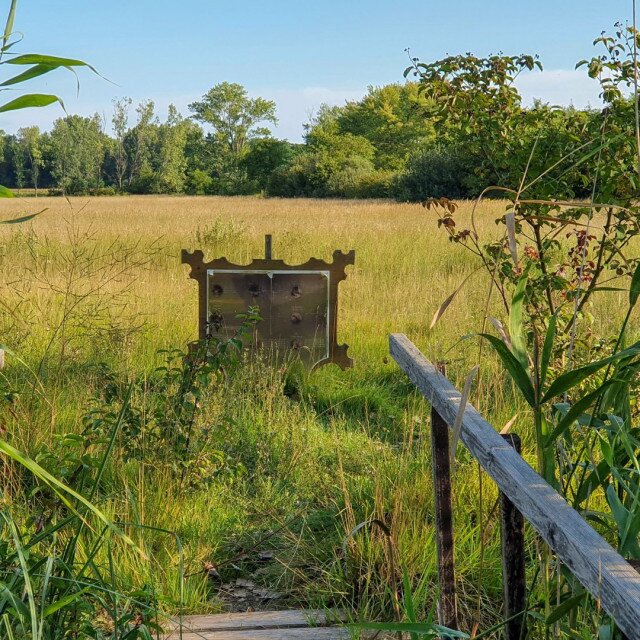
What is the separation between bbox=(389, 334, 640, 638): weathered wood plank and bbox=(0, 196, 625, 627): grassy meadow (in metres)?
0.23

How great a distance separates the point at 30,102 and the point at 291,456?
3.30m

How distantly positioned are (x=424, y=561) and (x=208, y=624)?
0.84 m

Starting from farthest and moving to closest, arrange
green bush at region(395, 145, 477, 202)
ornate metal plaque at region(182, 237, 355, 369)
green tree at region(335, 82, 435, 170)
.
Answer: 1. green tree at region(335, 82, 435, 170)
2. green bush at region(395, 145, 477, 202)
3. ornate metal plaque at region(182, 237, 355, 369)

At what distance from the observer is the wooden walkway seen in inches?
107

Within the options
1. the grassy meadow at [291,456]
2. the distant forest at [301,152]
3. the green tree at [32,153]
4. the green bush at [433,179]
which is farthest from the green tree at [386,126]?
the grassy meadow at [291,456]

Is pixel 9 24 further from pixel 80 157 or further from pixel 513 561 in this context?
pixel 80 157

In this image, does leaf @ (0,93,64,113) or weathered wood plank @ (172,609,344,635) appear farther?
weathered wood plank @ (172,609,344,635)

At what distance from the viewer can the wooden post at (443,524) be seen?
2486mm

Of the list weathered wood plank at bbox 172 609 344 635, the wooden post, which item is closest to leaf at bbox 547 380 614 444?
the wooden post

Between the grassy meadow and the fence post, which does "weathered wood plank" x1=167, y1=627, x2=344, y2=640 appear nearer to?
the grassy meadow

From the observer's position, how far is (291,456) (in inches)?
181

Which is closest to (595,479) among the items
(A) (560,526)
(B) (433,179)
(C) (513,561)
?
(A) (560,526)

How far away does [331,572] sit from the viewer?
3.19m

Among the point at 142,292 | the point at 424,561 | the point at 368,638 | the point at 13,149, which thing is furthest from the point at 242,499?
the point at 13,149
